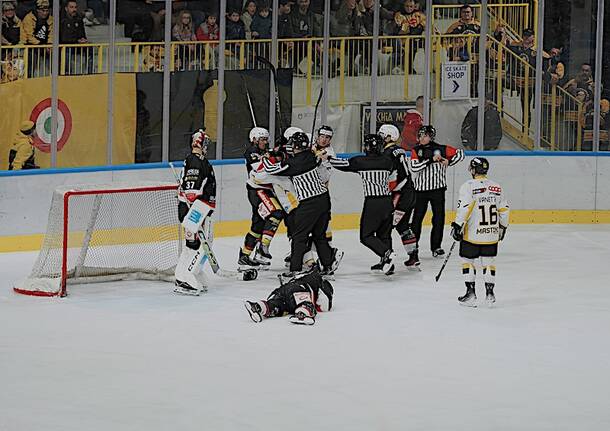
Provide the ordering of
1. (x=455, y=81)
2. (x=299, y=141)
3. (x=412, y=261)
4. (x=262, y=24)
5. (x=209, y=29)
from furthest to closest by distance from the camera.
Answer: (x=455, y=81) → (x=262, y=24) → (x=209, y=29) → (x=412, y=261) → (x=299, y=141)

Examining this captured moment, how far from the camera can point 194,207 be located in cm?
927

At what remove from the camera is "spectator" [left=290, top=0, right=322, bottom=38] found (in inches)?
524

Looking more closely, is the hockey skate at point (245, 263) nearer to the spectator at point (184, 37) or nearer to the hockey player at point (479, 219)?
the hockey player at point (479, 219)

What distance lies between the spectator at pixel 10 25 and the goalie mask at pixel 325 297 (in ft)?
13.2

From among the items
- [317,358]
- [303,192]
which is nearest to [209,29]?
[303,192]

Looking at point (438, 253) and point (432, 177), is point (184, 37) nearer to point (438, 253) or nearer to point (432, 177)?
point (432, 177)

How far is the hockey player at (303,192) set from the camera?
9.48 metres

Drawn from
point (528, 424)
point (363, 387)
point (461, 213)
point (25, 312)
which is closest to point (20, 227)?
point (25, 312)

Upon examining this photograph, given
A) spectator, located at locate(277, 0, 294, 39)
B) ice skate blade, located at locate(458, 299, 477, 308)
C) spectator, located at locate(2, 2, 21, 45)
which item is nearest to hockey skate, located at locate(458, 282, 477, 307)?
ice skate blade, located at locate(458, 299, 477, 308)

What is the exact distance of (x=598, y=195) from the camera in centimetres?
1388

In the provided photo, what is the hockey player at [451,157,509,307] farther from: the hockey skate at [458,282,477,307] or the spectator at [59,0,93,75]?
the spectator at [59,0,93,75]

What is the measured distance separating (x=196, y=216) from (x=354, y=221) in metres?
4.09

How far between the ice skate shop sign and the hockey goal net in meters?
4.76

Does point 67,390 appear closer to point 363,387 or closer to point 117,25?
point 363,387
